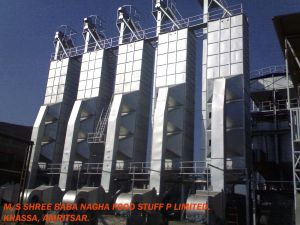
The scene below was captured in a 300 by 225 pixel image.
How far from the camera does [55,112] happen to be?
1448 inches

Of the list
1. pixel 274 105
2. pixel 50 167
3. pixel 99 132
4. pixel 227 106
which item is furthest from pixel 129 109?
pixel 274 105

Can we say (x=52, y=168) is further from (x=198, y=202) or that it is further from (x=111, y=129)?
(x=198, y=202)

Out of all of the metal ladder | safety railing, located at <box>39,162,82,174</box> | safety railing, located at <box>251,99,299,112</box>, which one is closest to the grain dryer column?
the metal ladder

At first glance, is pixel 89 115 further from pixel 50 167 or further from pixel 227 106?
pixel 227 106

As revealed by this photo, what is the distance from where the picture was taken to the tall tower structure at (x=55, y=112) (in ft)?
113

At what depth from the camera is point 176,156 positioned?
27.4 metres

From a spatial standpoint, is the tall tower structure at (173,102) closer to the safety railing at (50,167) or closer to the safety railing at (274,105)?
the safety railing at (274,105)

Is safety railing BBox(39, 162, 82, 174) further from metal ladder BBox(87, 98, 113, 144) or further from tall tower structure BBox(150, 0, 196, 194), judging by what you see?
tall tower structure BBox(150, 0, 196, 194)

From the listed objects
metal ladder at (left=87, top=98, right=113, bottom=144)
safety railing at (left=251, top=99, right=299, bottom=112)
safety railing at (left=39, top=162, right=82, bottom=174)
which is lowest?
safety railing at (left=39, top=162, right=82, bottom=174)

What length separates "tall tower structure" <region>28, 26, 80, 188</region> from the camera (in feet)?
113

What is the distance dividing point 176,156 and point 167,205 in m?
3.83

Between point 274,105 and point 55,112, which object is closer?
point 274,105

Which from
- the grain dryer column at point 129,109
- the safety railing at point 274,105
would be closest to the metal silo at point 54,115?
the grain dryer column at point 129,109

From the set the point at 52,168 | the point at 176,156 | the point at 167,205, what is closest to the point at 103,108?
the point at 52,168
